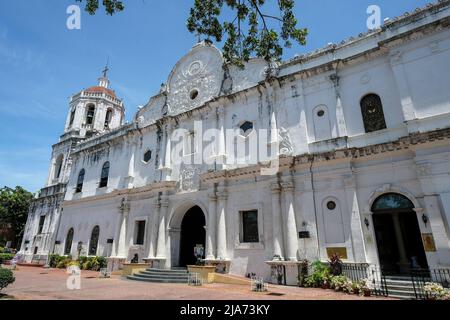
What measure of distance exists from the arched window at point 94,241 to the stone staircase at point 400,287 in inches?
722

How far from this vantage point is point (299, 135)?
13523 millimetres

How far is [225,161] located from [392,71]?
28.8 feet

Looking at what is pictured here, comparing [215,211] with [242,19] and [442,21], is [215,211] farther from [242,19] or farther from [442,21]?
[442,21]

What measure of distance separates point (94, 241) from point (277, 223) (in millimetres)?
14593

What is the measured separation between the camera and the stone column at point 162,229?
16.0 m

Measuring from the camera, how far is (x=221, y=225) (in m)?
14.2

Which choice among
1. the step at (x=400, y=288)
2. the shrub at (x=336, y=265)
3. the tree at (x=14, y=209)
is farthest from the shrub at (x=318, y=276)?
the tree at (x=14, y=209)

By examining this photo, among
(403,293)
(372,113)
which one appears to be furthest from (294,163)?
(403,293)

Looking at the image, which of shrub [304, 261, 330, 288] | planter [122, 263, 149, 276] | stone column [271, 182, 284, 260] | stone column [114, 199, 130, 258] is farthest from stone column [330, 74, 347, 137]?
stone column [114, 199, 130, 258]

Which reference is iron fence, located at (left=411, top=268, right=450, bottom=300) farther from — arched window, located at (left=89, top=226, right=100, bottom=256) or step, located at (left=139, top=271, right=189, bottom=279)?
arched window, located at (left=89, top=226, right=100, bottom=256)

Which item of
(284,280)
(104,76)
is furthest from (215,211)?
(104,76)

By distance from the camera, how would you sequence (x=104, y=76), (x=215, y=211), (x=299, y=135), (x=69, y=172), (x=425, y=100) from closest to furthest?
1. (x=425, y=100)
2. (x=299, y=135)
3. (x=215, y=211)
4. (x=69, y=172)
5. (x=104, y=76)

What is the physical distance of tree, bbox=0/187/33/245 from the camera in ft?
109

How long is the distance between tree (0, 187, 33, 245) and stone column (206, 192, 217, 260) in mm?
30010
